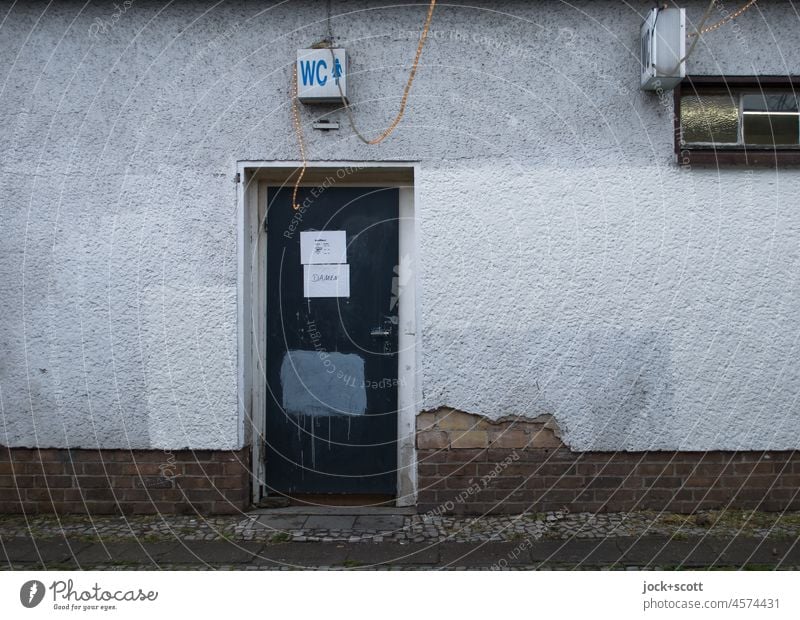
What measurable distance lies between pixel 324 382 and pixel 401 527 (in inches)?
44.2

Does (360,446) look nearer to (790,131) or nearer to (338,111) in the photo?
(338,111)

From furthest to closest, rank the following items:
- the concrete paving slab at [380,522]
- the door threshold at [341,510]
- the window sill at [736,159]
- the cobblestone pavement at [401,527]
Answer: the door threshold at [341,510], the window sill at [736,159], the concrete paving slab at [380,522], the cobblestone pavement at [401,527]

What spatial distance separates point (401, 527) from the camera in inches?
186

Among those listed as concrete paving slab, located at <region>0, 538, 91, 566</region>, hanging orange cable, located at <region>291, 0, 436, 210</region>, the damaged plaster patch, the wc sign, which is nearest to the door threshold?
the damaged plaster patch

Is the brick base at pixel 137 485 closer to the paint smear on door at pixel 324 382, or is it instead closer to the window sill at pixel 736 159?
the paint smear on door at pixel 324 382

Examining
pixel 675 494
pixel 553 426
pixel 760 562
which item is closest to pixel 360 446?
pixel 553 426

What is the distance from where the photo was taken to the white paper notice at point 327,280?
16.9ft

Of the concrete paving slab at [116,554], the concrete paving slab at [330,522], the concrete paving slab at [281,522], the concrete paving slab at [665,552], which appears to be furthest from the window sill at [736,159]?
the concrete paving slab at [116,554]

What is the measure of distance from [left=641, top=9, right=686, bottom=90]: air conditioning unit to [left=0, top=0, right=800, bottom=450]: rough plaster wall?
0.24 metres

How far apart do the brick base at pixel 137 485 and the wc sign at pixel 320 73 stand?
7.83 ft

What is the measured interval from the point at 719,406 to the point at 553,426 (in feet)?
3.57

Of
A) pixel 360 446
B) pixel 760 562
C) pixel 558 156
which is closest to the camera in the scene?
pixel 760 562

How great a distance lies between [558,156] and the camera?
192 inches

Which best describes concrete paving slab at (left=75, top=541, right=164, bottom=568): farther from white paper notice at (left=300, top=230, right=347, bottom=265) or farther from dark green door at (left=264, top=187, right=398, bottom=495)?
white paper notice at (left=300, top=230, right=347, bottom=265)
